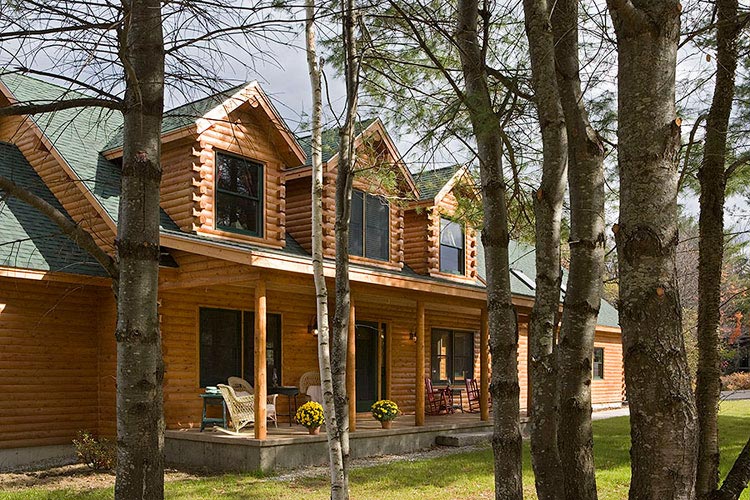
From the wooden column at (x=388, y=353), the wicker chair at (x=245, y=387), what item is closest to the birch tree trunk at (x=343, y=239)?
the wicker chair at (x=245, y=387)

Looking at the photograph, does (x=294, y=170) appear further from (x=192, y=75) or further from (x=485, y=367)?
(x=192, y=75)

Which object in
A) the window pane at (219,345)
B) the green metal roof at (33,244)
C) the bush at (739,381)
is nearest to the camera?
the green metal roof at (33,244)

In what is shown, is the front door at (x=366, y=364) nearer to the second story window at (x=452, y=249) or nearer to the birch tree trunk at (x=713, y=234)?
the second story window at (x=452, y=249)

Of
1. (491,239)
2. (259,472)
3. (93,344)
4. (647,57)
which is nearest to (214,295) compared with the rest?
(93,344)

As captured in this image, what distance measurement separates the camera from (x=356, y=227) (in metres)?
15.9

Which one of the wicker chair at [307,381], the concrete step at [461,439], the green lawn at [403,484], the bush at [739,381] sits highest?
the wicker chair at [307,381]

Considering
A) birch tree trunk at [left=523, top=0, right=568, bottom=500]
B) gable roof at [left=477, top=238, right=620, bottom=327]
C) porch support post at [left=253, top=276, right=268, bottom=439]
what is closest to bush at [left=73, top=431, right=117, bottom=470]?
porch support post at [left=253, top=276, right=268, bottom=439]

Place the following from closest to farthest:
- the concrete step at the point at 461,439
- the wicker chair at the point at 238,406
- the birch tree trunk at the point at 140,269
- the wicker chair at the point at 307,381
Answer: the birch tree trunk at the point at 140,269
the wicker chair at the point at 238,406
the concrete step at the point at 461,439
the wicker chair at the point at 307,381

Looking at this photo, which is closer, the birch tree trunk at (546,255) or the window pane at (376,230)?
the birch tree trunk at (546,255)

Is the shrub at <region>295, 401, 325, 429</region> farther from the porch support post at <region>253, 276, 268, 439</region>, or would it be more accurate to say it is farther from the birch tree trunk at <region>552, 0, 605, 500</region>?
the birch tree trunk at <region>552, 0, 605, 500</region>

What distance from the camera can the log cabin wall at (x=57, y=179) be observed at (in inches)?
506

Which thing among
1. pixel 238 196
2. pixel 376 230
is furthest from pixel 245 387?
pixel 376 230

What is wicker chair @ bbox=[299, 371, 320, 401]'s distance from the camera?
14.8 meters

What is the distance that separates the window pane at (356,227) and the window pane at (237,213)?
8.26ft
